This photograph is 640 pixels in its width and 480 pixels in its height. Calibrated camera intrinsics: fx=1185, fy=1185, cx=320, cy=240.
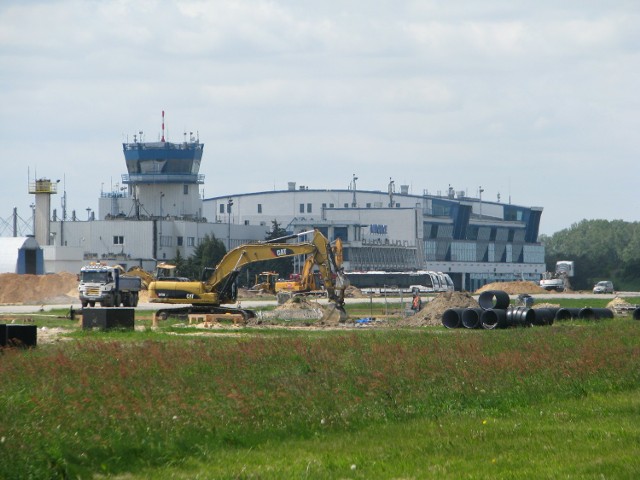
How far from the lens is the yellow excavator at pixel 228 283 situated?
2371 inches

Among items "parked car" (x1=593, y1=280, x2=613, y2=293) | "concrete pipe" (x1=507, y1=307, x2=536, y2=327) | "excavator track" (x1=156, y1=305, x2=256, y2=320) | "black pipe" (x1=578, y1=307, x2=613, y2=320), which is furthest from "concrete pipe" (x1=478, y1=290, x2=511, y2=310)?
"parked car" (x1=593, y1=280, x2=613, y2=293)

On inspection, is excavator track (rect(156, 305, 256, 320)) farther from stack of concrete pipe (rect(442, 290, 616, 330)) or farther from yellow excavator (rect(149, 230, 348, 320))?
stack of concrete pipe (rect(442, 290, 616, 330))

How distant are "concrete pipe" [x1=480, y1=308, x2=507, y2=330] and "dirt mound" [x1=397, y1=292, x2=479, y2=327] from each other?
8.43 meters

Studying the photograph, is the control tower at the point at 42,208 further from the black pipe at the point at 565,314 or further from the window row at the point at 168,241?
the black pipe at the point at 565,314

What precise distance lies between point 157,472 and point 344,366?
1100 centimetres

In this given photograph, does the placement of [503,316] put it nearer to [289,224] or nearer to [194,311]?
[194,311]

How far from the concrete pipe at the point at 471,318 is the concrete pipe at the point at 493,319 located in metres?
0.24

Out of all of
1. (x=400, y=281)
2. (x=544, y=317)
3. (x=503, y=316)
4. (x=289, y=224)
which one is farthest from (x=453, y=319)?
(x=289, y=224)

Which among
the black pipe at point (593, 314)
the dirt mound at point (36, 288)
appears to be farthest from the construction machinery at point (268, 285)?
the black pipe at point (593, 314)

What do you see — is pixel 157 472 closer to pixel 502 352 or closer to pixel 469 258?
pixel 502 352

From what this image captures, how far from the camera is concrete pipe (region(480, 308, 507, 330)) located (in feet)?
146

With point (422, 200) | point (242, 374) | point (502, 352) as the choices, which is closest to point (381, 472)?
point (242, 374)

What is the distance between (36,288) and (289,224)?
Answer: 5987cm

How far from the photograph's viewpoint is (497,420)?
2030cm
